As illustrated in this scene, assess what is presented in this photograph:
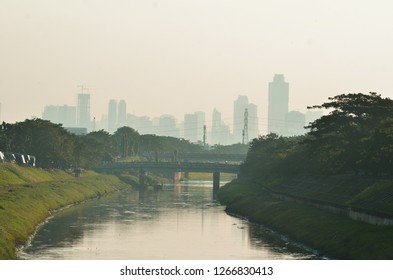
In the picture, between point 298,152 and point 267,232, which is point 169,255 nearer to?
point 267,232

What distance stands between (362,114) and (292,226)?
36.4m

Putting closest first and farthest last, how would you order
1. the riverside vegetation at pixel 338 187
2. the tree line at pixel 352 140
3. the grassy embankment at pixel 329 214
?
the grassy embankment at pixel 329 214 → the riverside vegetation at pixel 338 187 → the tree line at pixel 352 140

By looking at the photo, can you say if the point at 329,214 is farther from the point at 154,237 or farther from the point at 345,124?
the point at 345,124

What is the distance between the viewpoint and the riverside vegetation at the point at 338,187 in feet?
284

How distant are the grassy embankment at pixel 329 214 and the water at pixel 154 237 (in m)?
2.21

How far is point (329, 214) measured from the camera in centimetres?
10694

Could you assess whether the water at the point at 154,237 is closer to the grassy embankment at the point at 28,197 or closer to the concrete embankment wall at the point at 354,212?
the grassy embankment at the point at 28,197

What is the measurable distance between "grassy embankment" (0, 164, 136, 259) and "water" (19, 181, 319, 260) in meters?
1.92

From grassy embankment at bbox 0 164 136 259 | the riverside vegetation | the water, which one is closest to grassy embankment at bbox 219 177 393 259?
the riverside vegetation

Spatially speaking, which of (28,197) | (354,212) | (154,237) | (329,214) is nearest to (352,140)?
(329,214)

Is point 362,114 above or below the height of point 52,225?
above

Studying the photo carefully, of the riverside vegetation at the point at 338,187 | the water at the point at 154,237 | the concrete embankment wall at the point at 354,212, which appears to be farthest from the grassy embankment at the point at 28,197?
the concrete embankment wall at the point at 354,212
